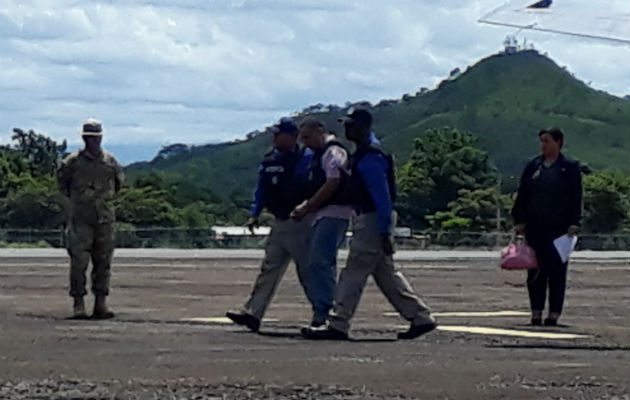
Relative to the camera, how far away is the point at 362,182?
12836 mm

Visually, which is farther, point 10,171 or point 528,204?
point 10,171

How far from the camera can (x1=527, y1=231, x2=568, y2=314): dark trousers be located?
48.8 feet

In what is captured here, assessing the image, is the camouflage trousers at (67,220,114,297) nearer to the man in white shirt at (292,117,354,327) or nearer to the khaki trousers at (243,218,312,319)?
the khaki trousers at (243,218,312,319)

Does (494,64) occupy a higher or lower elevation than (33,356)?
higher

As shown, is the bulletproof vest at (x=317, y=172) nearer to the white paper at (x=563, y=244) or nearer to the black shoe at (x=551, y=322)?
the white paper at (x=563, y=244)

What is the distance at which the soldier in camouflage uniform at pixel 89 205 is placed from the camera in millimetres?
15484

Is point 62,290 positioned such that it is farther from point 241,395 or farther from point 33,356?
point 241,395

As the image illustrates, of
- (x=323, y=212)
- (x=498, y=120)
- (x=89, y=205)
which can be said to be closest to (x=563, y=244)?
(x=323, y=212)

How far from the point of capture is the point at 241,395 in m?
9.21

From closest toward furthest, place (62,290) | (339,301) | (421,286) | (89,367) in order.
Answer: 1. (89,367)
2. (339,301)
3. (62,290)
4. (421,286)

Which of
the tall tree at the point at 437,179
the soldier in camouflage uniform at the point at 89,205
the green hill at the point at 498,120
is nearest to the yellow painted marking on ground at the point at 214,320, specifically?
the soldier in camouflage uniform at the point at 89,205

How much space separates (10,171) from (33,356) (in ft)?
267

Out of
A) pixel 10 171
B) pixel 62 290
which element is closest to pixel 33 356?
pixel 62 290

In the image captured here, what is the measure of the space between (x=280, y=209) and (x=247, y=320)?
943 millimetres
